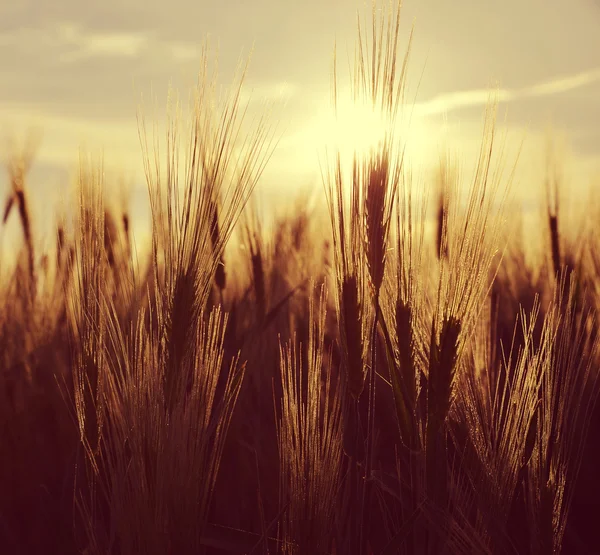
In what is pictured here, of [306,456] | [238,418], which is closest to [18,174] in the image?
[238,418]

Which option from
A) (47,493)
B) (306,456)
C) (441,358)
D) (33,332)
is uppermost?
(441,358)

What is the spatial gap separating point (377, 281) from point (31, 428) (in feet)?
3.82

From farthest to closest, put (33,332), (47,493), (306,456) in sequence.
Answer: (33,332) < (47,493) < (306,456)

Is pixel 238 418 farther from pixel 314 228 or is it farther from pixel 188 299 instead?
pixel 314 228

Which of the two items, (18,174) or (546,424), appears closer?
(546,424)

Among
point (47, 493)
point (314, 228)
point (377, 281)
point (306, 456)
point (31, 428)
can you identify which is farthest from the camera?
point (314, 228)

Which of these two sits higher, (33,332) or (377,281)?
(377,281)

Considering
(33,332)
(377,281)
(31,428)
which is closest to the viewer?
(377,281)

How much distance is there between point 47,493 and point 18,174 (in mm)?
1638

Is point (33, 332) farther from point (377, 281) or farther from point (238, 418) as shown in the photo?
point (377, 281)

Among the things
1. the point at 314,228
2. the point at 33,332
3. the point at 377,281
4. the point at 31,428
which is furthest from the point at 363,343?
the point at 314,228

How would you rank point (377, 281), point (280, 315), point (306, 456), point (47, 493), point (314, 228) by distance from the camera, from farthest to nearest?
point (314, 228) → point (280, 315) → point (47, 493) → point (377, 281) → point (306, 456)

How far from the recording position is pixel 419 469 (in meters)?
1.14

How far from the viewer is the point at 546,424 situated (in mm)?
1174
